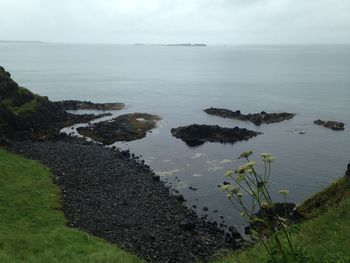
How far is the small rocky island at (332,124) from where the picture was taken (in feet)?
263

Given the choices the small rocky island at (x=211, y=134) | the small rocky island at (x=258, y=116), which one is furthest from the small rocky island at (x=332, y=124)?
the small rocky island at (x=211, y=134)

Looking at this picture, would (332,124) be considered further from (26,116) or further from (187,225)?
(26,116)

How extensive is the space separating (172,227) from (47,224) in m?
11.6

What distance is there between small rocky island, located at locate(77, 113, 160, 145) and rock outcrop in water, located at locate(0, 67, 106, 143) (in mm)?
6409

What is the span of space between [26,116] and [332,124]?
61421 millimetres

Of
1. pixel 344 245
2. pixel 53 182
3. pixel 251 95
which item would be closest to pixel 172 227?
pixel 53 182

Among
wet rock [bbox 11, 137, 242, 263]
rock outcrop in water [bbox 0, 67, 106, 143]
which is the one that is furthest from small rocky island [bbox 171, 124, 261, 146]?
rock outcrop in water [bbox 0, 67, 106, 143]

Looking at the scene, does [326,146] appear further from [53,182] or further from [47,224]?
[47,224]

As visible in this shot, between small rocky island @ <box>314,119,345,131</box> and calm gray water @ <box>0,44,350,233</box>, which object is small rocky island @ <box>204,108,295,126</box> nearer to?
calm gray water @ <box>0,44,350,233</box>

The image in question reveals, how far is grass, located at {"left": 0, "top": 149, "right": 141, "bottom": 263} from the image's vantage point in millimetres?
24031

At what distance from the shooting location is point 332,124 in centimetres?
8269

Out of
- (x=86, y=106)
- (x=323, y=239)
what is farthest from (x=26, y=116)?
(x=323, y=239)

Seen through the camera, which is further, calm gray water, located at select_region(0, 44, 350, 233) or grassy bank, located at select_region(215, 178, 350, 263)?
calm gray water, located at select_region(0, 44, 350, 233)

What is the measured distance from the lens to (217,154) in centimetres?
6606
